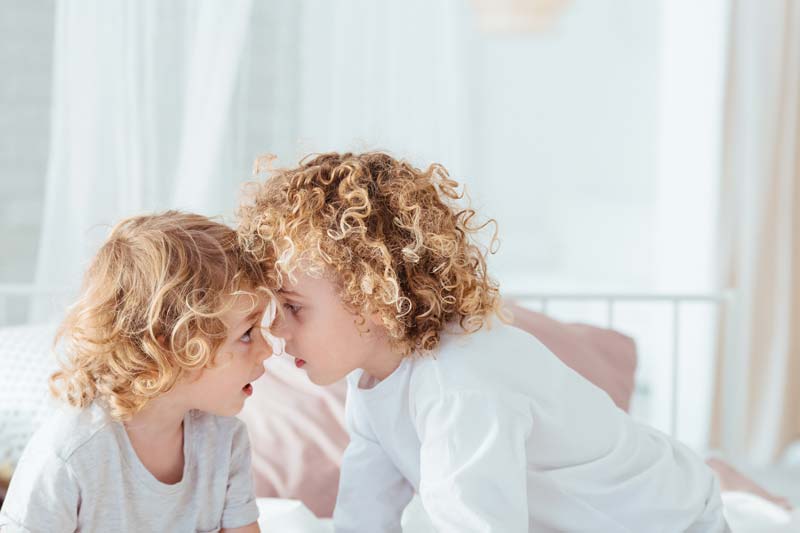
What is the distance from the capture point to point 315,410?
5.49 feet

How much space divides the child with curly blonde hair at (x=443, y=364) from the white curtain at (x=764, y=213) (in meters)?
1.71

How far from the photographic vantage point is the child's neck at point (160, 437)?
1212 mm

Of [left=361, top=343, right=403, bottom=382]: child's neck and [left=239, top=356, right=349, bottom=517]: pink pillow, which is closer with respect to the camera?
[left=361, top=343, right=403, bottom=382]: child's neck

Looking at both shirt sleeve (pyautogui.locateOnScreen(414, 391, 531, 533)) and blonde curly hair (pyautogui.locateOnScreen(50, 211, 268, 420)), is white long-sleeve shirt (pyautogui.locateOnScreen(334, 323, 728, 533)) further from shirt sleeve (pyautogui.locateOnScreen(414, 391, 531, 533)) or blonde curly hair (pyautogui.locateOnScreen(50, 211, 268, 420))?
blonde curly hair (pyautogui.locateOnScreen(50, 211, 268, 420))

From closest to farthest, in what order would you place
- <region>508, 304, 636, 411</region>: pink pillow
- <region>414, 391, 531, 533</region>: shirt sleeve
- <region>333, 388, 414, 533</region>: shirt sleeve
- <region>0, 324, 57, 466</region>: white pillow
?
<region>414, 391, 531, 533</region>: shirt sleeve → <region>333, 388, 414, 533</region>: shirt sleeve → <region>0, 324, 57, 466</region>: white pillow → <region>508, 304, 636, 411</region>: pink pillow

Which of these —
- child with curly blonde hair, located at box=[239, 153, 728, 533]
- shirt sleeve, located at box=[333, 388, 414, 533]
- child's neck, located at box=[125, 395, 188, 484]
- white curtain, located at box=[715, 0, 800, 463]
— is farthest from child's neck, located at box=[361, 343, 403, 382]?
white curtain, located at box=[715, 0, 800, 463]

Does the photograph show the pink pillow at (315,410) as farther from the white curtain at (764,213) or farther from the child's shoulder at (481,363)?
the white curtain at (764,213)

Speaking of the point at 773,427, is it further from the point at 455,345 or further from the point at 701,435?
the point at 455,345

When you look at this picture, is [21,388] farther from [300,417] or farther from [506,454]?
[506,454]

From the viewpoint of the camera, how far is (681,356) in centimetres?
300

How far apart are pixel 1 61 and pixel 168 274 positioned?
1.56 metres

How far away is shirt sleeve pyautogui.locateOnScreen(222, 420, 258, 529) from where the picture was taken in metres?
1.30

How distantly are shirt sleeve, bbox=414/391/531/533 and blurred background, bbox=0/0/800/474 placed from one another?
1.89 feet

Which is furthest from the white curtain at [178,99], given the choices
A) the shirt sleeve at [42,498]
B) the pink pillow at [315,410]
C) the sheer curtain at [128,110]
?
the shirt sleeve at [42,498]
